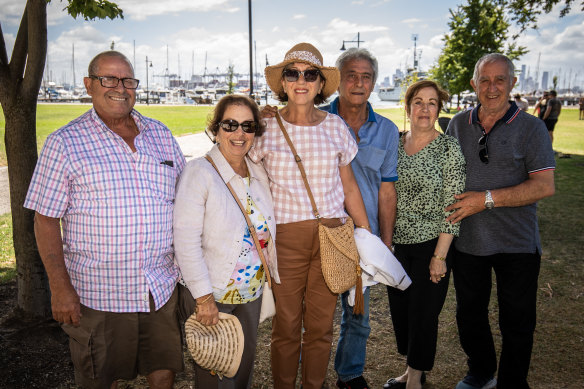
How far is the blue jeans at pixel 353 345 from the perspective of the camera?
3473 mm

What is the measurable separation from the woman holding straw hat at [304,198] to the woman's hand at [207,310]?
1.78ft

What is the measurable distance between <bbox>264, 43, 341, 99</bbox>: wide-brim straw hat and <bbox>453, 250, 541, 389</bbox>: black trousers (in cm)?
169

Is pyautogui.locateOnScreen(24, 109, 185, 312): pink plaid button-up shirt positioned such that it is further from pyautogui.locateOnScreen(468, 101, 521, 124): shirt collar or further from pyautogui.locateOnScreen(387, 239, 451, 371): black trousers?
pyautogui.locateOnScreen(468, 101, 521, 124): shirt collar

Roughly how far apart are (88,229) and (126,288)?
0.42 metres

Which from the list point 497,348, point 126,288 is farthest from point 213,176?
point 497,348

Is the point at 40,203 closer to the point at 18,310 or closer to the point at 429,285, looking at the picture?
the point at 18,310

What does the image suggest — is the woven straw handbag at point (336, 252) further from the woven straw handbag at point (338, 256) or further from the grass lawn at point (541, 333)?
the grass lawn at point (541, 333)

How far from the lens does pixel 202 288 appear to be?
251 centimetres

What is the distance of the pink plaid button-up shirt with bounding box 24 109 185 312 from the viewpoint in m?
2.41

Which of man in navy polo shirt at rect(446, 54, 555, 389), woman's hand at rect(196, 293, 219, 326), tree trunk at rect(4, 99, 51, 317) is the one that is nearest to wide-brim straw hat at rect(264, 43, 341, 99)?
man in navy polo shirt at rect(446, 54, 555, 389)

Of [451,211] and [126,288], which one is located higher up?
[451,211]

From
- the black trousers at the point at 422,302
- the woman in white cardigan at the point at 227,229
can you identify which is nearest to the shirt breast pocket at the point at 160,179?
the woman in white cardigan at the point at 227,229

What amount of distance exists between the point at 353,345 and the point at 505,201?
1666mm

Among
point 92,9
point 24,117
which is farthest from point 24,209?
point 92,9
